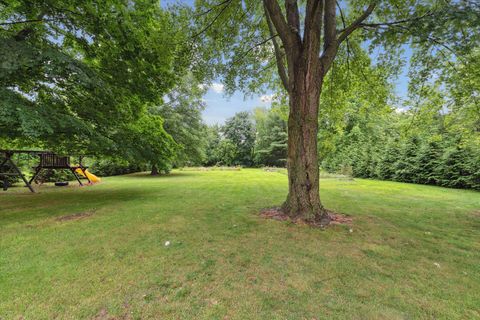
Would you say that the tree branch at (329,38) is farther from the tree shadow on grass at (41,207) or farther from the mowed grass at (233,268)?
the tree shadow on grass at (41,207)

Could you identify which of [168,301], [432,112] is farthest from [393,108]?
[168,301]

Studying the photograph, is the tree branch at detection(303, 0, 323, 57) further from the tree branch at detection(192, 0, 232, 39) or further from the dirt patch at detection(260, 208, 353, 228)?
the dirt patch at detection(260, 208, 353, 228)

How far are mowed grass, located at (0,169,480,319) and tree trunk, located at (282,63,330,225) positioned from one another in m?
0.62

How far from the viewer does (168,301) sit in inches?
86.8

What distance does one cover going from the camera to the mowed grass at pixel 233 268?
2.11 metres

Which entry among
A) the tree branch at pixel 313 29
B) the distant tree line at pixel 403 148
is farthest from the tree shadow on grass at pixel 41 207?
the distant tree line at pixel 403 148

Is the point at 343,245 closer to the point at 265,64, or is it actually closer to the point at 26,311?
the point at 26,311

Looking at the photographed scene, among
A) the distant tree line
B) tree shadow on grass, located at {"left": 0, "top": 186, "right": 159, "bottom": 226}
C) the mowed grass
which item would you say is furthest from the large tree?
tree shadow on grass, located at {"left": 0, "top": 186, "right": 159, "bottom": 226}

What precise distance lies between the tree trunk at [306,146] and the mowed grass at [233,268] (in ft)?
2.05

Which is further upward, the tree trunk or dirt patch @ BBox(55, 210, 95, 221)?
the tree trunk

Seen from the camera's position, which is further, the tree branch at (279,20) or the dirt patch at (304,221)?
the tree branch at (279,20)

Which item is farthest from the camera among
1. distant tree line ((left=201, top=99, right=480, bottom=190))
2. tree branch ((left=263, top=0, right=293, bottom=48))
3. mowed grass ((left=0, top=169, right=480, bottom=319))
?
distant tree line ((left=201, top=99, right=480, bottom=190))

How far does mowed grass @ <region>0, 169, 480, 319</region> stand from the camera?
2.11 m

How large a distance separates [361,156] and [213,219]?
61.1ft
